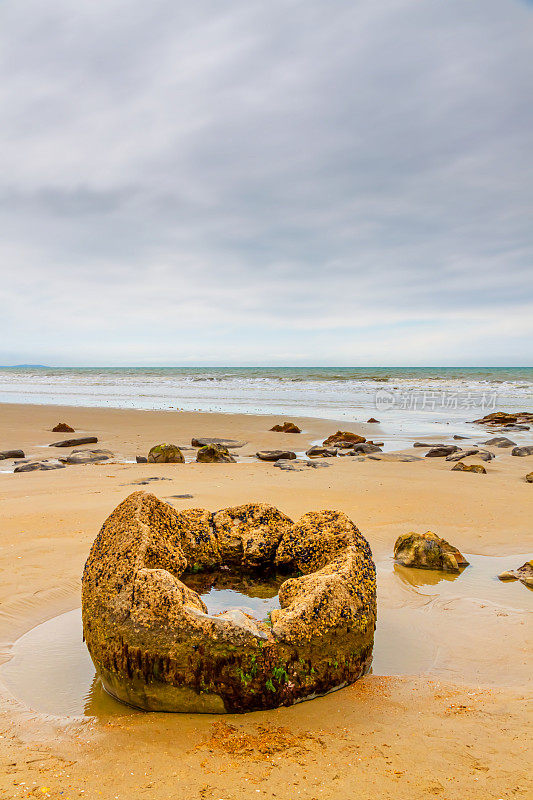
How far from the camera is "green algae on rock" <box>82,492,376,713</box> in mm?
2283

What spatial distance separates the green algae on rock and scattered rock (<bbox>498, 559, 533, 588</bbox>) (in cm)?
162

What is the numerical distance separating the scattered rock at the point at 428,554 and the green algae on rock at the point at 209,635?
1.48 m

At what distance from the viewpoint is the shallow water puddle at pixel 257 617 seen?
2.55 meters

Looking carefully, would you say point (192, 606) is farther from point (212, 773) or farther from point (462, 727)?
point (462, 727)

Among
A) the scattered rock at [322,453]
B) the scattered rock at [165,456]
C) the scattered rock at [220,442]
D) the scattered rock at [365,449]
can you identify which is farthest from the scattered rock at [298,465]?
the scattered rock at [220,442]

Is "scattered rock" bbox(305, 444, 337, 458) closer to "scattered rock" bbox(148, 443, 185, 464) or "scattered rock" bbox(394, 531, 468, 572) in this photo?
"scattered rock" bbox(148, 443, 185, 464)

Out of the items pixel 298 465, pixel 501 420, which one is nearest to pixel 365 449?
pixel 298 465

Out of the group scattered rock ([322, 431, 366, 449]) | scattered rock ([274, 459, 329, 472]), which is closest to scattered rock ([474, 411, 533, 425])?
scattered rock ([322, 431, 366, 449])

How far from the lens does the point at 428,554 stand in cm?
432

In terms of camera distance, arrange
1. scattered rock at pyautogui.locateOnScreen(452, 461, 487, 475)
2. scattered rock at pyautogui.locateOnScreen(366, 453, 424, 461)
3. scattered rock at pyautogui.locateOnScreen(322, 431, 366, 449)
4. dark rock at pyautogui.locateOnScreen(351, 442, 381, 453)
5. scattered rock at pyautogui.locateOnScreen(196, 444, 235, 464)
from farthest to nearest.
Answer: scattered rock at pyautogui.locateOnScreen(322, 431, 366, 449) → dark rock at pyautogui.locateOnScreen(351, 442, 381, 453) → scattered rock at pyautogui.locateOnScreen(366, 453, 424, 461) → scattered rock at pyautogui.locateOnScreen(196, 444, 235, 464) → scattered rock at pyautogui.locateOnScreen(452, 461, 487, 475)

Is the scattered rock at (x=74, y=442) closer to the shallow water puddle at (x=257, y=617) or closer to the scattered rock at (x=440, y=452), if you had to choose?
the scattered rock at (x=440, y=452)

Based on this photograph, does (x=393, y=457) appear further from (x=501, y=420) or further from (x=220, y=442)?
(x=501, y=420)

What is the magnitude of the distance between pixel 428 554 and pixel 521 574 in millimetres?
667

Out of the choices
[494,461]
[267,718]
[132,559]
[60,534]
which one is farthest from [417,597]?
[494,461]
